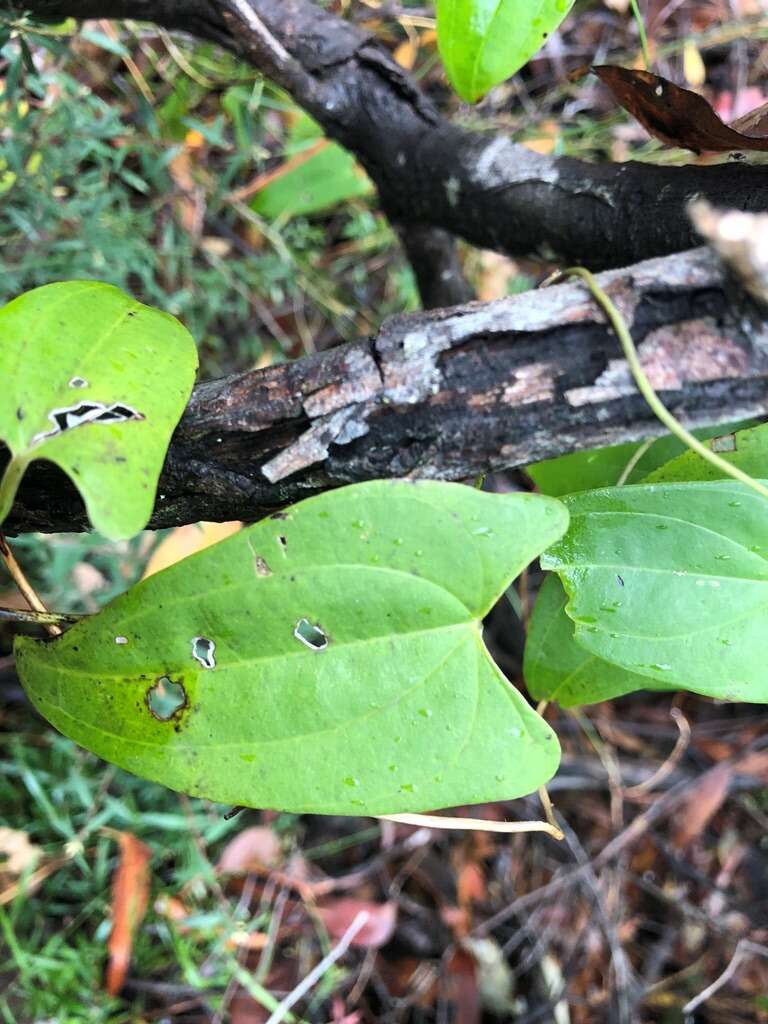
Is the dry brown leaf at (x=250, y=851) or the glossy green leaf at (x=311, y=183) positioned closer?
the dry brown leaf at (x=250, y=851)

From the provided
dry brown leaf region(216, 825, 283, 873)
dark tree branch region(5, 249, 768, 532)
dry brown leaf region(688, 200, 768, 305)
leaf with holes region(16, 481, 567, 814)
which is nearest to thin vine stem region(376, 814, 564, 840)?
leaf with holes region(16, 481, 567, 814)

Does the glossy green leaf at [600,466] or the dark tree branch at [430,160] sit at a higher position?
the dark tree branch at [430,160]

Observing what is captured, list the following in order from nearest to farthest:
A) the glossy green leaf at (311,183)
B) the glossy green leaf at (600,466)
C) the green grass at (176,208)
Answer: the glossy green leaf at (600,466), the green grass at (176,208), the glossy green leaf at (311,183)

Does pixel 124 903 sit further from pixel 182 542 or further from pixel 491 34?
pixel 491 34

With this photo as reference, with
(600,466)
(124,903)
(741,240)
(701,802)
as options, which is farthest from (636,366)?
(701,802)

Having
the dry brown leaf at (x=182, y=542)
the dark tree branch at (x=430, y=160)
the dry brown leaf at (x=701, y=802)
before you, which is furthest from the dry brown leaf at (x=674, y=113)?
the dry brown leaf at (x=701, y=802)

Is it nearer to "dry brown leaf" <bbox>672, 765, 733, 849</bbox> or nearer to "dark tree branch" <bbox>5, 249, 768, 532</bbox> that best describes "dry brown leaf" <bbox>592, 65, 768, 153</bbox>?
"dark tree branch" <bbox>5, 249, 768, 532</bbox>

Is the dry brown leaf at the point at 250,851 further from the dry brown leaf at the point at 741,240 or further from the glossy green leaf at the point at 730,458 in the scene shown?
the dry brown leaf at the point at 741,240

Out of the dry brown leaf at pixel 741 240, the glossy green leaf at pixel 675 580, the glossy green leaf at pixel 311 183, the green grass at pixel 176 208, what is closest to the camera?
the dry brown leaf at pixel 741 240
